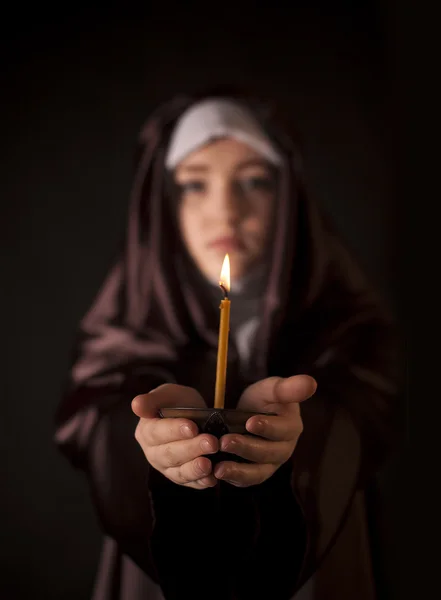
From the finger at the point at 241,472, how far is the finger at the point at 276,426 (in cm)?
3

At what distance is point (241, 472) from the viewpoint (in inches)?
19.1

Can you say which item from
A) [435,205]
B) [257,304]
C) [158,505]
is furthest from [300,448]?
[435,205]

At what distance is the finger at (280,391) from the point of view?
46 centimetres

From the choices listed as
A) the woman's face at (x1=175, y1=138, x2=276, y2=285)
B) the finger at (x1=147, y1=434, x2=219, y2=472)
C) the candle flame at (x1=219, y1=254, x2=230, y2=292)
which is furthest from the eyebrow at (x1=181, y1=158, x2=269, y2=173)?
the finger at (x1=147, y1=434, x2=219, y2=472)

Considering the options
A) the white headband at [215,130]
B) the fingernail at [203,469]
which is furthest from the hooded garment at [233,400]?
the fingernail at [203,469]

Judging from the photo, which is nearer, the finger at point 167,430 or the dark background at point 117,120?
the finger at point 167,430

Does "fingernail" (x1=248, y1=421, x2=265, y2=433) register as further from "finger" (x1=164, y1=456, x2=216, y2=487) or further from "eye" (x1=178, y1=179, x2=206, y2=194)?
"eye" (x1=178, y1=179, x2=206, y2=194)

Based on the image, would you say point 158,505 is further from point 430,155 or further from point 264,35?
point 264,35

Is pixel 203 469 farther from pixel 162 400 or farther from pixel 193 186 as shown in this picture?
pixel 193 186

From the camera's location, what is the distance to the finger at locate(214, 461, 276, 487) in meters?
0.47

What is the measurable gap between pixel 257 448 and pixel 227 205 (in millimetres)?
431

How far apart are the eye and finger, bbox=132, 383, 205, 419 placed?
0.38 meters

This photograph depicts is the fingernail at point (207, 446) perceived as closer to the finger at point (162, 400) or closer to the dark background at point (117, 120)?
the finger at point (162, 400)

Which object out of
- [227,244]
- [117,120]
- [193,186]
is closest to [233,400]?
[227,244]
